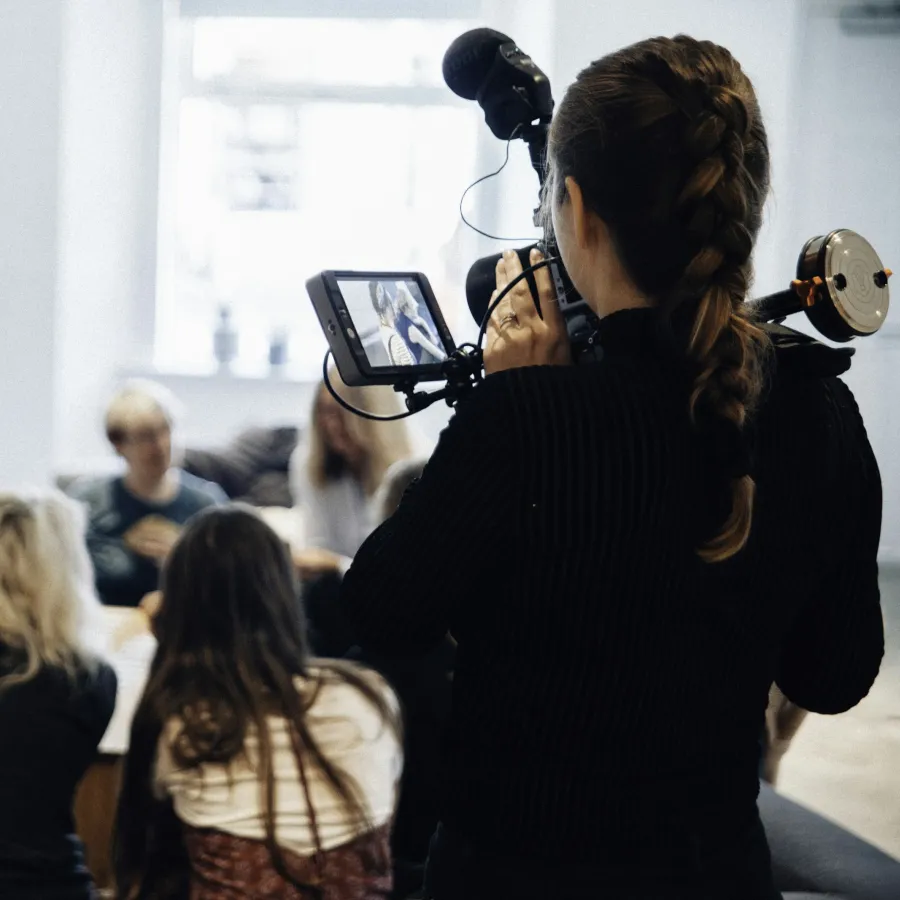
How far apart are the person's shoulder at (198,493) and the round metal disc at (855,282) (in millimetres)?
2772

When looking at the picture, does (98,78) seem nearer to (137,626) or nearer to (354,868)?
(137,626)

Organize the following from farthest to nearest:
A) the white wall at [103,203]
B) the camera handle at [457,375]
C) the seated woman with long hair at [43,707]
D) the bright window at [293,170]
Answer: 1. the bright window at [293,170]
2. the white wall at [103,203]
3. the seated woman with long hair at [43,707]
4. the camera handle at [457,375]

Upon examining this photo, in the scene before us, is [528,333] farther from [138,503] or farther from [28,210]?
[28,210]

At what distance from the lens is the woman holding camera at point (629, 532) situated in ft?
2.26

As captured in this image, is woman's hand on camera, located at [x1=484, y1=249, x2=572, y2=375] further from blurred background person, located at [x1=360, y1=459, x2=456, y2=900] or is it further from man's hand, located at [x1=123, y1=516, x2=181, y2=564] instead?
man's hand, located at [x1=123, y1=516, x2=181, y2=564]

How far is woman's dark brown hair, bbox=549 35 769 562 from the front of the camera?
0.71 m

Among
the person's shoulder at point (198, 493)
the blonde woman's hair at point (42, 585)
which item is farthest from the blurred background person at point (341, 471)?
the blonde woman's hair at point (42, 585)

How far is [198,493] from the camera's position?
3520 mm

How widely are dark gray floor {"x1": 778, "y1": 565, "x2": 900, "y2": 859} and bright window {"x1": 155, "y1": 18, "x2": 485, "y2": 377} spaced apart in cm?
255

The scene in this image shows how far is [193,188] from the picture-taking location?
4879 millimetres

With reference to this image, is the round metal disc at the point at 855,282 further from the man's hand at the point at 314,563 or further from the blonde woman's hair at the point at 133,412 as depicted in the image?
the blonde woman's hair at the point at 133,412

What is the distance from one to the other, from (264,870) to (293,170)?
3587 millimetres

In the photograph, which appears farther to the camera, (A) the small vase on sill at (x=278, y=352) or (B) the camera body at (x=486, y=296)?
(A) the small vase on sill at (x=278, y=352)

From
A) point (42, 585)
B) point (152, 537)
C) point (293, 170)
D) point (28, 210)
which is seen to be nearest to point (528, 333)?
point (42, 585)
